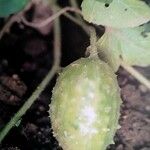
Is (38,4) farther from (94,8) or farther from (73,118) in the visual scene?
(73,118)

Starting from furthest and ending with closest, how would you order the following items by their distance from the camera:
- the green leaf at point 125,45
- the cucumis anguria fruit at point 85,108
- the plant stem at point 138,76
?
1. the plant stem at point 138,76
2. the green leaf at point 125,45
3. the cucumis anguria fruit at point 85,108

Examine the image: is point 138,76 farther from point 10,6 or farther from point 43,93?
point 10,6

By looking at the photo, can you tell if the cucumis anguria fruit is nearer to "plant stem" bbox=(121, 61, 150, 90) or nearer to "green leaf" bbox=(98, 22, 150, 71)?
"green leaf" bbox=(98, 22, 150, 71)

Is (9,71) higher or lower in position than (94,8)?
lower

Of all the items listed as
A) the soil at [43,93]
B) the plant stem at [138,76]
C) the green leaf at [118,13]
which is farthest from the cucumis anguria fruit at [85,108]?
the plant stem at [138,76]

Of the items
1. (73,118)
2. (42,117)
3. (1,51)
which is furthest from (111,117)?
(1,51)

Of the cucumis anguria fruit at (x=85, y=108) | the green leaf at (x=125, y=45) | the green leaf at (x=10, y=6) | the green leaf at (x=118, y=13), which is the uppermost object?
the green leaf at (x=10, y=6)

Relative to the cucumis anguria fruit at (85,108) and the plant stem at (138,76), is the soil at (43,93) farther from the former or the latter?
the cucumis anguria fruit at (85,108)
